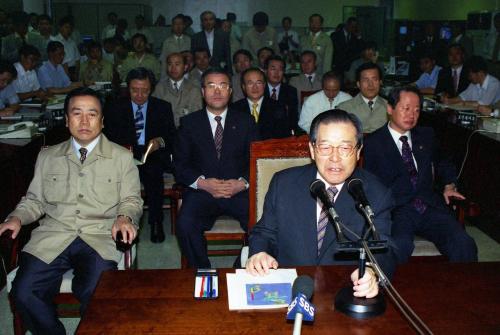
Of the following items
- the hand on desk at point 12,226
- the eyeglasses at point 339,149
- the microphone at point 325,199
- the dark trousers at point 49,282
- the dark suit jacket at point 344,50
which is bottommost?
the dark trousers at point 49,282

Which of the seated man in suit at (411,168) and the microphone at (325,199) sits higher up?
the microphone at (325,199)

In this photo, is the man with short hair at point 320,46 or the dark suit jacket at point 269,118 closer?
the dark suit jacket at point 269,118

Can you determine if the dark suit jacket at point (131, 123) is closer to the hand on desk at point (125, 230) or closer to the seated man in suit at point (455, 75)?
the hand on desk at point (125, 230)

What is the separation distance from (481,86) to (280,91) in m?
2.18

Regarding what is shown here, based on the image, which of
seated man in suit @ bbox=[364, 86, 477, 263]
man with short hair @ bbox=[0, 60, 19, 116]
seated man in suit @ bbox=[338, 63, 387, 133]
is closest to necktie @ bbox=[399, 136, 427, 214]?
seated man in suit @ bbox=[364, 86, 477, 263]

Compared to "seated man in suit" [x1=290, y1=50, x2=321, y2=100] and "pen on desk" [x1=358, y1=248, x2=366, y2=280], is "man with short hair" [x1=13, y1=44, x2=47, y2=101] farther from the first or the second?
"pen on desk" [x1=358, y1=248, x2=366, y2=280]

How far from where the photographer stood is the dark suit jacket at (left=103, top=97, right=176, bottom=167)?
13.8 feet

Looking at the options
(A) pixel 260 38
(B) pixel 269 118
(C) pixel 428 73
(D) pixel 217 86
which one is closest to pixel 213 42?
(A) pixel 260 38

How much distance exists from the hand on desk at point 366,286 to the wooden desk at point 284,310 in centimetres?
8

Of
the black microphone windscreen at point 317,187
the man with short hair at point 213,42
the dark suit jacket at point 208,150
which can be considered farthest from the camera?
the man with short hair at point 213,42

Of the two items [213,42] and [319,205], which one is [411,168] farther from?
[213,42]

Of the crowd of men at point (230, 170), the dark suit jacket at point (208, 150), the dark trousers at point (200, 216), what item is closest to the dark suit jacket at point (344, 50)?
the crowd of men at point (230, 170)

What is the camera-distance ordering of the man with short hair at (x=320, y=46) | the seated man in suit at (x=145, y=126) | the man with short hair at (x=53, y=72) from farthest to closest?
the man with short hair at (x=320, y=46) → the man with short hair at (x=53, y=72) → the seated man in suit at (x=145, y=126)

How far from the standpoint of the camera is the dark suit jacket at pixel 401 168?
3.03 metres
